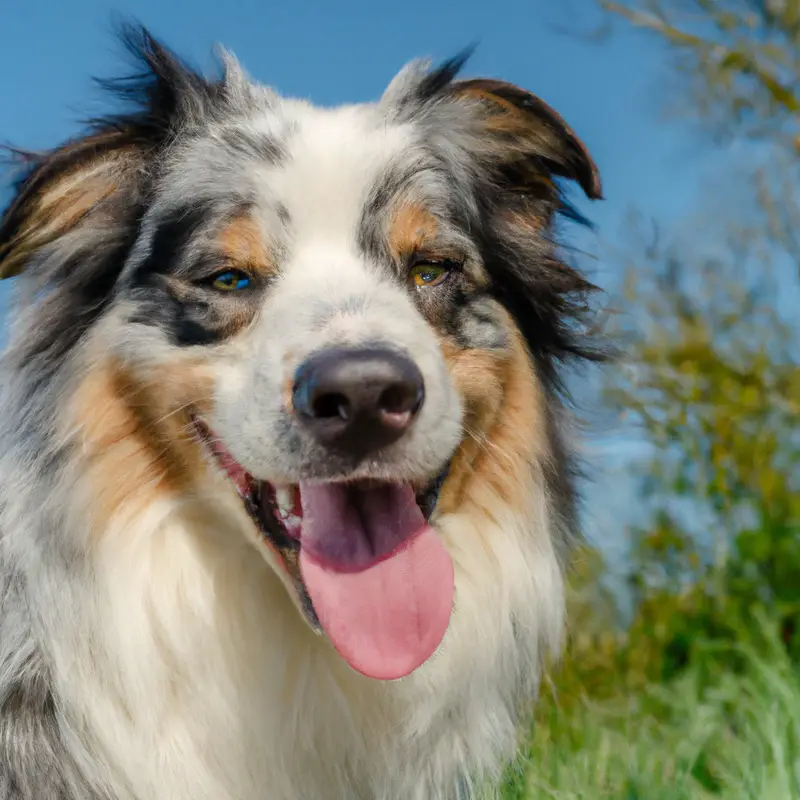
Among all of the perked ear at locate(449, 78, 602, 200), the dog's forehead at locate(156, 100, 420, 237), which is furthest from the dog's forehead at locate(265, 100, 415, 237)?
the perked ear at locate(449, 78, 602, 200)

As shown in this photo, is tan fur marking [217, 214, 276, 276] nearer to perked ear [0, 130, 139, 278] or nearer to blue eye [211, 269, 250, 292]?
blue eye [211, 269, 250, 292]

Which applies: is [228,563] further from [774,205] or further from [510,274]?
[774,205]

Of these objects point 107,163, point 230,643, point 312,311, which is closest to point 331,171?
point 312,311

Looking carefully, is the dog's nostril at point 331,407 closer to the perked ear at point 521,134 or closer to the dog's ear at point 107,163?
the dog's ear at point 107,163

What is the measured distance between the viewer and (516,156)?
3.61 m

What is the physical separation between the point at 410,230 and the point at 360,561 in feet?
3.30

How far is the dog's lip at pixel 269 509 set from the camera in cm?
280

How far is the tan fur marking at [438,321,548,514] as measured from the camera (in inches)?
122

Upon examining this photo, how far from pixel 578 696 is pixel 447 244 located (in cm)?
329

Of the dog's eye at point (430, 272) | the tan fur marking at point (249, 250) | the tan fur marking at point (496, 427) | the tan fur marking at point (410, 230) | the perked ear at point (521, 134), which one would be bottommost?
the tan fur marking at point (496, 427)

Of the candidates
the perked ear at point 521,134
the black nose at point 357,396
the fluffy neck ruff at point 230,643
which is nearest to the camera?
the black nose at point 357,396

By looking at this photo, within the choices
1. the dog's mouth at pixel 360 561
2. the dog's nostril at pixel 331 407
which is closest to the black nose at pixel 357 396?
the dog's nostril at pixel 331 407

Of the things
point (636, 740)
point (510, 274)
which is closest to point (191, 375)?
point (510, 274)

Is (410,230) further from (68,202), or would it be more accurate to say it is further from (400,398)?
(68,202)
